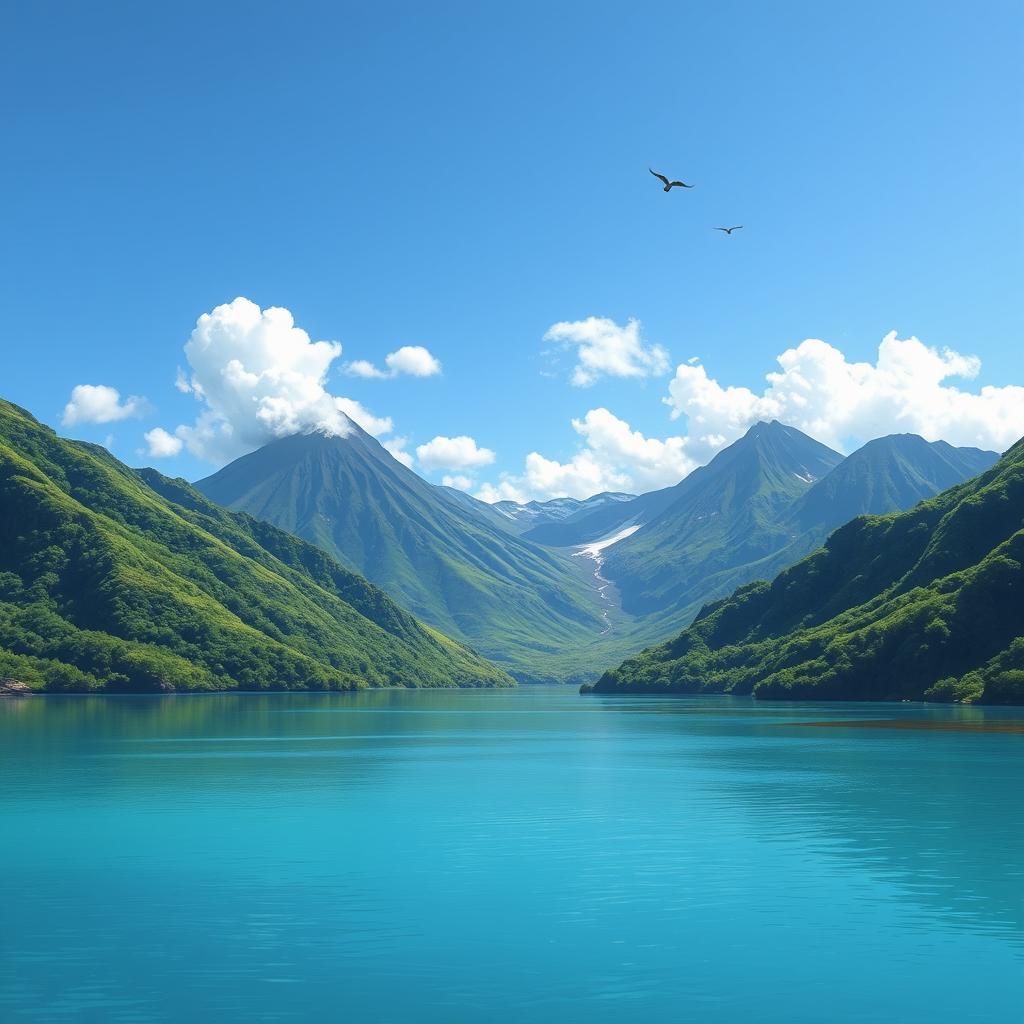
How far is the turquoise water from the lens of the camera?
1558 inches

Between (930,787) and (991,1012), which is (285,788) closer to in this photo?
(930,787)

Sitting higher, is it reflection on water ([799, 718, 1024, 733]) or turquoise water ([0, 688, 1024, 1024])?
turquoise water ([0, 688, 1024, 1024])

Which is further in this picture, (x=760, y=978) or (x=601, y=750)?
(x=601, y=750)

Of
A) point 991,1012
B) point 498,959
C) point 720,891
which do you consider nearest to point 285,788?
point 720,891

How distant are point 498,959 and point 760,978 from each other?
33.6 feet

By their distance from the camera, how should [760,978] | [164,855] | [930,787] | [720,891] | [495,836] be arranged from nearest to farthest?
1. [760,978]
2. [720,891]
3. [164,855]
4. [495,836]
5. [930,787]

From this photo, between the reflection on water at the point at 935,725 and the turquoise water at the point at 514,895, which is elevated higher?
the turquoise water at the point at 514,895

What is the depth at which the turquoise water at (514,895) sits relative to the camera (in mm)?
39562

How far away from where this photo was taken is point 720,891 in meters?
57.7

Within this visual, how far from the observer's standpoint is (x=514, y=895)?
56750 mm

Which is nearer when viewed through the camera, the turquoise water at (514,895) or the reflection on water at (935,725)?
the turquoise water at (514,895)

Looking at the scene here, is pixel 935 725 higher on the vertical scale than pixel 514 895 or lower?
lower

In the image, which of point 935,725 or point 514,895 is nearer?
point 514,895

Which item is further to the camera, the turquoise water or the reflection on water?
the reflection on water
